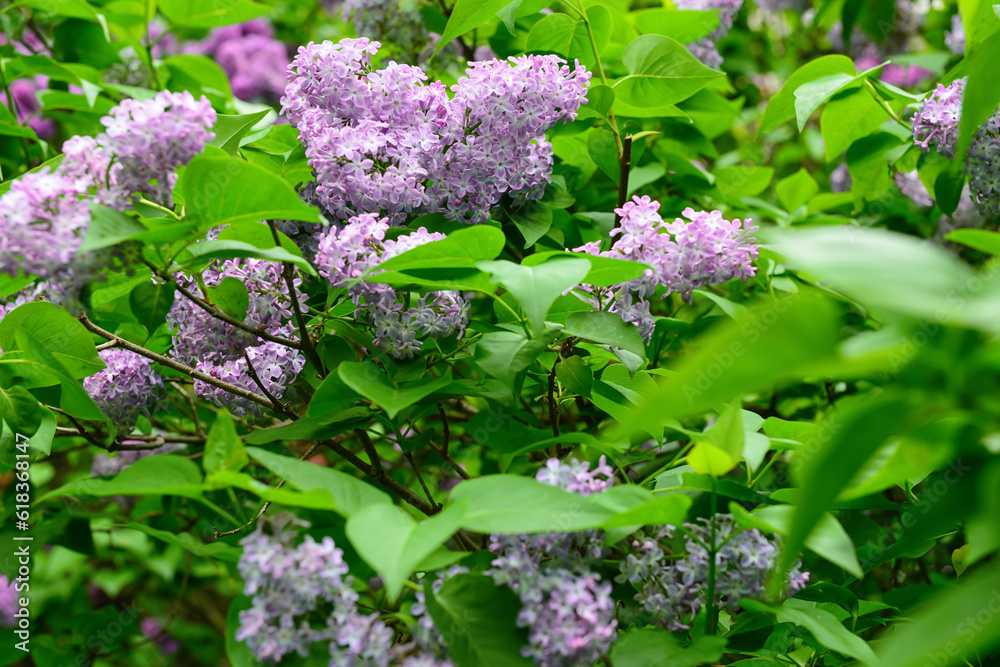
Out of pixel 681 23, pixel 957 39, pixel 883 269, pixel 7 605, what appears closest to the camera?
pixel 883 269

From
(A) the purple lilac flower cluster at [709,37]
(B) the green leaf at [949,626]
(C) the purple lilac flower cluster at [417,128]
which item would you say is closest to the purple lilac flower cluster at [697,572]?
(B) the green leaf at [949,626]

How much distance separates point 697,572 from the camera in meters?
1.00

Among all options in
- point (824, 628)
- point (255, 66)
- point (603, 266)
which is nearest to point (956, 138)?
point (603, 266)

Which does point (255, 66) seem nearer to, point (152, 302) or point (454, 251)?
point (152, 302)

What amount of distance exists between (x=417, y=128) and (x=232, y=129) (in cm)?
28

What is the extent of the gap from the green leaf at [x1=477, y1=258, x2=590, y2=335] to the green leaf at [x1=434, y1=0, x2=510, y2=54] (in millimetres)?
558

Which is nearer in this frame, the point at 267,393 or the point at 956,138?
the point at 267,393

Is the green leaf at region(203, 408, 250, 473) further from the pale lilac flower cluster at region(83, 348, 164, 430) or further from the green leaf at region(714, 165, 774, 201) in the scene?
the green leaf at region(714, 165, 774, 201)

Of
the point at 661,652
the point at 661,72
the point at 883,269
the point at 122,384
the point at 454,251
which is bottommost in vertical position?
the point at 122,384

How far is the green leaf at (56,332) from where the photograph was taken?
1213mm

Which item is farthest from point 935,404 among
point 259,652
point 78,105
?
point 78,105

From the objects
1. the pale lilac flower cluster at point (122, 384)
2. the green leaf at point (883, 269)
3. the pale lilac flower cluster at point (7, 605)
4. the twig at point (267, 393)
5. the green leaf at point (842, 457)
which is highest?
the green leaf at point (883, 269)

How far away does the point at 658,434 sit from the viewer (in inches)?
44.3

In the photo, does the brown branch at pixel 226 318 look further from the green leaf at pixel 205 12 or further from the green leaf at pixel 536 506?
the green leaf at pixel 205 12
